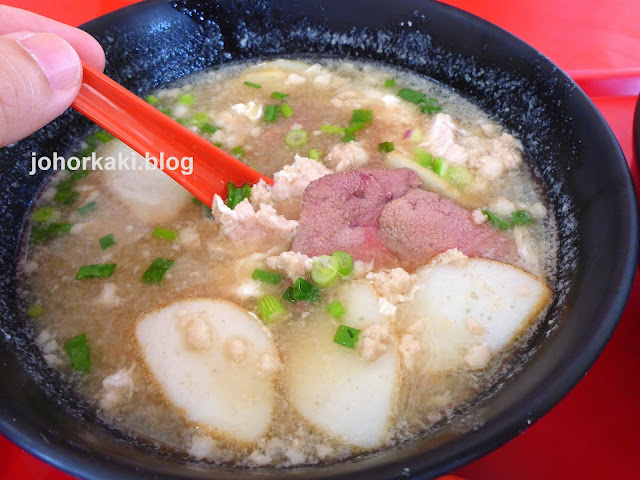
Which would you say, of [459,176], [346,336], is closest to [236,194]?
[346,336]

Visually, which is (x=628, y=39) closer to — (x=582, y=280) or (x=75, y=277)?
(x=582, y=280)

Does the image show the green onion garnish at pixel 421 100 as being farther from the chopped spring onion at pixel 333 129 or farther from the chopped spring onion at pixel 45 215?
the chopped spring onion at pixel 45 215

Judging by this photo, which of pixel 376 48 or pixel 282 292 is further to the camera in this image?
pixel 376 48

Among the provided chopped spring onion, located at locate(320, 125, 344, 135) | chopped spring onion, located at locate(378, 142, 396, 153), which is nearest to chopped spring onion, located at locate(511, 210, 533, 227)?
chopped spring onion, located at locate(378, 142, 396, 153)

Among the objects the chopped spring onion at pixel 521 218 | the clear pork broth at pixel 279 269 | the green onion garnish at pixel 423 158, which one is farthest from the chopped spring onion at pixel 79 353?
the chopped spring onion at pixel 521 218

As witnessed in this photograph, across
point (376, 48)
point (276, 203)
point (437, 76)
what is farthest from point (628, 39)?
point (276, 203)
